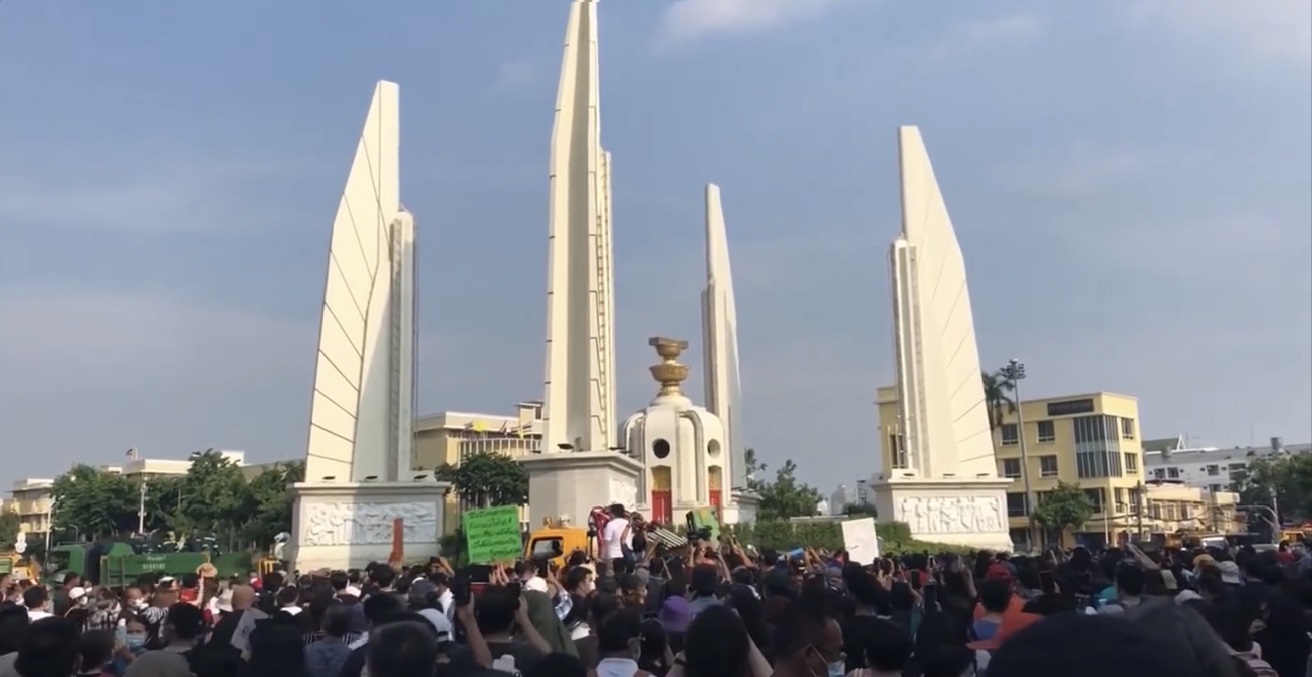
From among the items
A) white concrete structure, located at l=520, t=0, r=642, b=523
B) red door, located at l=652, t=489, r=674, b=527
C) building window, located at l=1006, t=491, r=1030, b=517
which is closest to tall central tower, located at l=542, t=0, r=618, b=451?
white concrete structure, located at l=520, t=0, r=642, b=523

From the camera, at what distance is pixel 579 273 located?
27.3m

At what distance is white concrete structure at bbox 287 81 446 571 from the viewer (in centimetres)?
2694

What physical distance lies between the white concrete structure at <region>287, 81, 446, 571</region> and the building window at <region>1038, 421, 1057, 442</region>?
50.3 metres

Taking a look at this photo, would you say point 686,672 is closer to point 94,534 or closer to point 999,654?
point 999,654

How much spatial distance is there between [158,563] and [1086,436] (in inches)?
2222

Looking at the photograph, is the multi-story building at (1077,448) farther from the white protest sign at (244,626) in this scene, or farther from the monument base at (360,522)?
the white protest sign at (244,626)

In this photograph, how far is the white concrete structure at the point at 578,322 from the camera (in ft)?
81.7

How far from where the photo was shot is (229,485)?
2458 inches

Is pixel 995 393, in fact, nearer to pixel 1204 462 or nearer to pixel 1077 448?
pixel 1077 448

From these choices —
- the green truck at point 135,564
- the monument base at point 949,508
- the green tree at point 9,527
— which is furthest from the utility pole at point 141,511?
the monument base at point 949,508

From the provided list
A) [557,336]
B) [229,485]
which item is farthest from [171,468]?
Answer: [557,336]

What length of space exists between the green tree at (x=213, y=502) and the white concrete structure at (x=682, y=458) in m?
29.2

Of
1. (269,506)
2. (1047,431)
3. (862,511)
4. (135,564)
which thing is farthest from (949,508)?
(1047,431)

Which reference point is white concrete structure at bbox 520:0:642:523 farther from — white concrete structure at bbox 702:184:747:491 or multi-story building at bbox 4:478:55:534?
multi-story building at bbox 4:478:55:534
